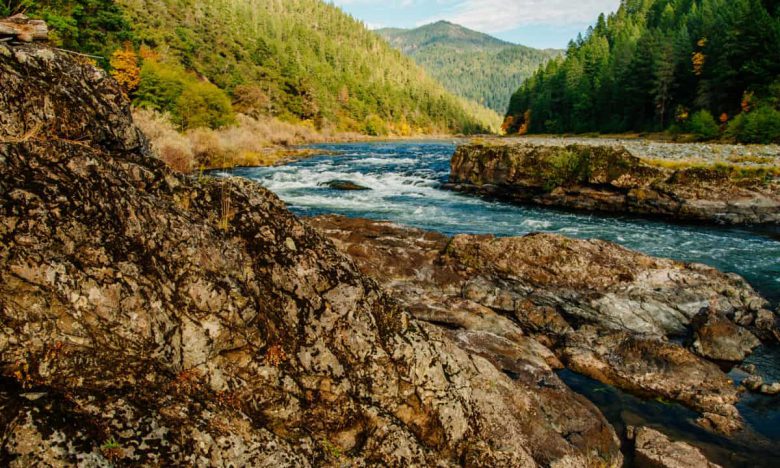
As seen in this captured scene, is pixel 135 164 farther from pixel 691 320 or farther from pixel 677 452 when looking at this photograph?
pixel 691 320

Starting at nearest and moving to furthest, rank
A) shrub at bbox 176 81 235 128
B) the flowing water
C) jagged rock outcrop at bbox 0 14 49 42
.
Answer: jagged rock outcrop at bbox 0 14 49 42 → the flowing water → shrub at bbox 176 81 235 128

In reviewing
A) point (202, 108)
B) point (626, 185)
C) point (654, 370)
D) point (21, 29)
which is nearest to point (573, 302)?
point (654, 370)

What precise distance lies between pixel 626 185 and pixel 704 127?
1251 inches

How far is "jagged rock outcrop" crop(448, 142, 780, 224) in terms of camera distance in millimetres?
19672

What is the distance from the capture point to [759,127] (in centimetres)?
3662

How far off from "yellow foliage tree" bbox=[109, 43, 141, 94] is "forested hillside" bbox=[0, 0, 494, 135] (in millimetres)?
110

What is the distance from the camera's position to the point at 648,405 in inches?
279

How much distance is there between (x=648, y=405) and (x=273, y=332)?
22.3 feet

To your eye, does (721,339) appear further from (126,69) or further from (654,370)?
(126,69)

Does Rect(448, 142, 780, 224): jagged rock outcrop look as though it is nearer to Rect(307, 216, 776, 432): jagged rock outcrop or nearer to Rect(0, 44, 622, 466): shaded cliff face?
Rect(307, 216, 776, 432): jagged rock outcrop

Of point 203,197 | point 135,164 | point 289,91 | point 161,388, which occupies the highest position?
point 289,91

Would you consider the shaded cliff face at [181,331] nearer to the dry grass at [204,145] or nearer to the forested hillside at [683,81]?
the dry grass at [204,145]

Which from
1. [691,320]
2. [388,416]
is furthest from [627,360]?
[388,416]

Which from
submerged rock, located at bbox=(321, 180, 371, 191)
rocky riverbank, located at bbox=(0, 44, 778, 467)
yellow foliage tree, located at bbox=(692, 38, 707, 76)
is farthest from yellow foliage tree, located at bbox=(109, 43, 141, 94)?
yellow foliage tree, located at bbox=(692, 38, 707, 76)
